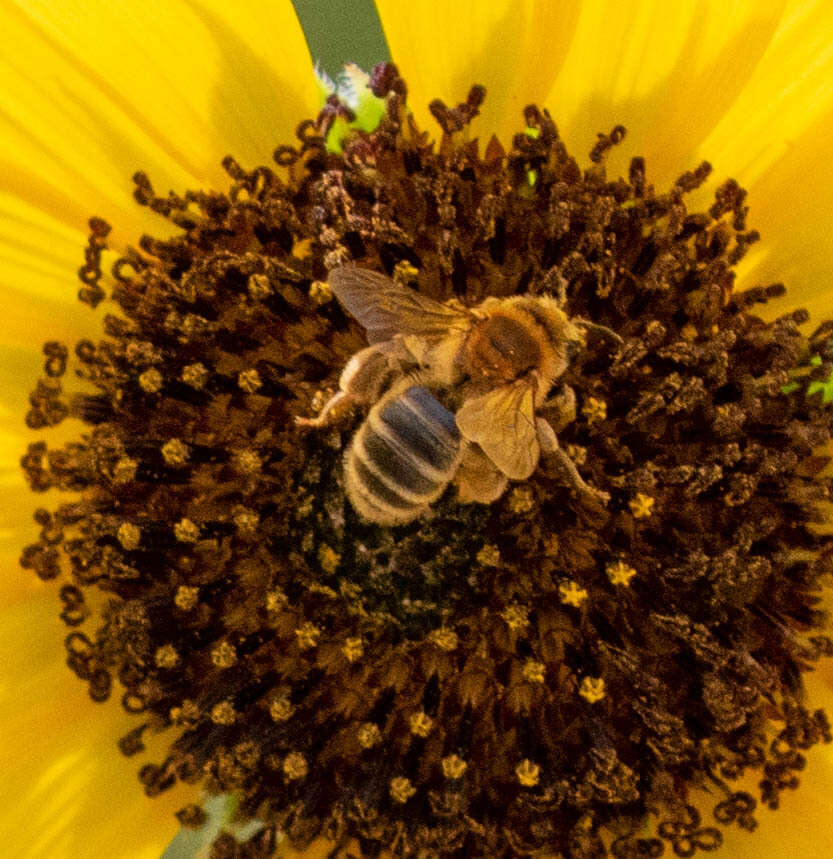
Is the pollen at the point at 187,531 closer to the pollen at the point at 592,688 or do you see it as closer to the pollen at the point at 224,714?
the pollen at the point at 224,714

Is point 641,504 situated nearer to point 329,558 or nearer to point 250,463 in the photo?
point 329,558

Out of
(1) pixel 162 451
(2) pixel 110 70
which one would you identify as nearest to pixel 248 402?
(1) pixel 162 451

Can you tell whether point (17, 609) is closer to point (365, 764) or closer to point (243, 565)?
point (243, 565)

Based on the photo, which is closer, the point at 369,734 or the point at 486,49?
the point at 369,734

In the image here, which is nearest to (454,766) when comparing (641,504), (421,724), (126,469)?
(421,724)

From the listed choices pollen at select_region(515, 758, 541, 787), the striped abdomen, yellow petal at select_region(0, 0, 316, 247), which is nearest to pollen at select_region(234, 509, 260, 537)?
the striped abdomen
